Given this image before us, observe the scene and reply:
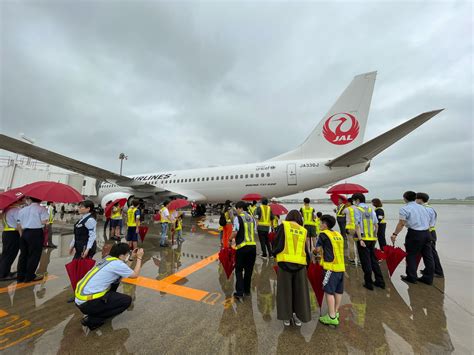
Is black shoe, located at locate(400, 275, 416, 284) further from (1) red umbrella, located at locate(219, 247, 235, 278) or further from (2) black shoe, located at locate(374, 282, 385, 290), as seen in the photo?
(1) red umbrella, located at locate(219, 247, 235, 278)

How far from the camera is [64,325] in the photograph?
116 inches

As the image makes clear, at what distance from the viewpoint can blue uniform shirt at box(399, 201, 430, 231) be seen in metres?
4.72

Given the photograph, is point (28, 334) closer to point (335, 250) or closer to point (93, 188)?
point (335, 250)

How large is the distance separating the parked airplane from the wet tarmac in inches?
244

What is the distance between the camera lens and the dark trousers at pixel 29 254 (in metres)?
4.45

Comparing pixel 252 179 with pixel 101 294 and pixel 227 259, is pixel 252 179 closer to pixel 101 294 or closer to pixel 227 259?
pixel 227 259

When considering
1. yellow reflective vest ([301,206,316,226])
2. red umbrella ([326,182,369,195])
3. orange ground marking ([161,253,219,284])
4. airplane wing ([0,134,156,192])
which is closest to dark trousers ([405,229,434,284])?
red umbrella ([326,182,369,195])

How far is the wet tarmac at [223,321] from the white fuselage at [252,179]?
24.2 ft

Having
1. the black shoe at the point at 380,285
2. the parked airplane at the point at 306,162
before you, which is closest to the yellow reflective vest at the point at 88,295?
the black shoe at the point at 380,285

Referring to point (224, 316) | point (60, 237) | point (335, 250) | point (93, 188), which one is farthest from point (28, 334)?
point (93, 188)

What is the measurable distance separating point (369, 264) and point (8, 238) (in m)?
8.23

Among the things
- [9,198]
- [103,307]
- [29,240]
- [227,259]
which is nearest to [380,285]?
[227,259]

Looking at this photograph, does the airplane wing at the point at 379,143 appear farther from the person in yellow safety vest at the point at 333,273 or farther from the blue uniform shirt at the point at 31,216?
the blue uniform shirt at the point at 31,216

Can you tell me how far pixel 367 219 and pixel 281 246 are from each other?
2931mm
